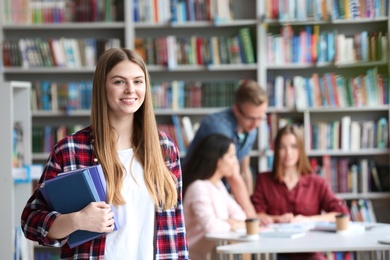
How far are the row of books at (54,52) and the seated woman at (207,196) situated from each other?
217 centimetres

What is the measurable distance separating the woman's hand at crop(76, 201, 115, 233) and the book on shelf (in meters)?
0.03

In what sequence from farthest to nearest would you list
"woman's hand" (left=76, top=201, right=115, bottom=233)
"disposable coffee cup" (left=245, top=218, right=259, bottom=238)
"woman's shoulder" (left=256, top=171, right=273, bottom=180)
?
"woman's shoulder" (left=256, top=171, right=273, bottom=180), "disposable coffee cup" (left=245, top=218, right=259, bottom=238), "woman's hand" (left=76, top=201, right=115, bottom=233)

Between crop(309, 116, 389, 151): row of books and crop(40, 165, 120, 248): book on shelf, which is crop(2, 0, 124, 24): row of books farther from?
crop(40, 165, 120, 248): book on shelf

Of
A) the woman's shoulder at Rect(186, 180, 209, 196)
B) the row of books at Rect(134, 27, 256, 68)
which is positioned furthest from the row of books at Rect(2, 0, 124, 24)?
the woman's shoulder at Rect(186, 180, 209, 196)

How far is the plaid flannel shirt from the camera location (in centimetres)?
202

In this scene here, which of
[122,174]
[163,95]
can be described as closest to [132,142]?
[122,174]

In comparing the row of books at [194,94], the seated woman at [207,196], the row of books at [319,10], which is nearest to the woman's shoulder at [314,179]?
the seated woman at [207,196]

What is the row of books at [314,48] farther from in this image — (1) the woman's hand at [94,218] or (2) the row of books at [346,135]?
(1) the woman's hand at [94,218]

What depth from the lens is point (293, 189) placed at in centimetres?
478

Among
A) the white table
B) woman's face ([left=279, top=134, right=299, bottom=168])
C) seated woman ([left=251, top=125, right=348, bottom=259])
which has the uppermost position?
woman's face ([left=279, top=134, right=299, bottom=168])

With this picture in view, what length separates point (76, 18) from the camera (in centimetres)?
641

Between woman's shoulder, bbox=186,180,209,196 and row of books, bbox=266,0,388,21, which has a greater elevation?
row of books, bbox=266,0,388,21

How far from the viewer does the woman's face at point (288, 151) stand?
4773 mm

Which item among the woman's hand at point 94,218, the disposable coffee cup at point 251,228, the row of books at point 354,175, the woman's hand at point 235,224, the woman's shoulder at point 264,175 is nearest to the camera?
the woman's hand at point 94,218
